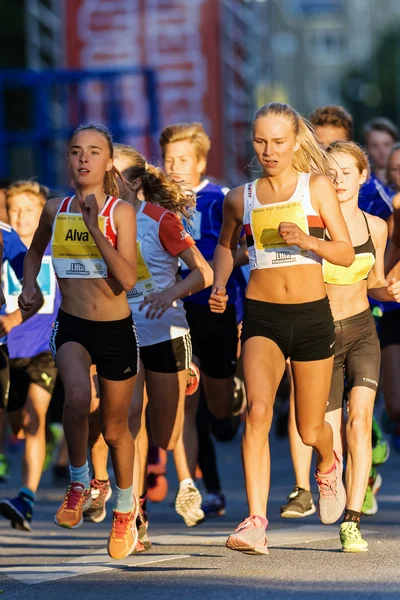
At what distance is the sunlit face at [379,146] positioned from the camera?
10.9 meters

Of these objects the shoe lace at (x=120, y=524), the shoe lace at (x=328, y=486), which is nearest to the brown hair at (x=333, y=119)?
the shoe lace at (x=328, y=486)

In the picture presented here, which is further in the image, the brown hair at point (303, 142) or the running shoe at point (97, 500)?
the running shoe at point (97, 500)

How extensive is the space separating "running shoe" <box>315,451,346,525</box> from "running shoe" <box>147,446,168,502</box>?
8.45ft

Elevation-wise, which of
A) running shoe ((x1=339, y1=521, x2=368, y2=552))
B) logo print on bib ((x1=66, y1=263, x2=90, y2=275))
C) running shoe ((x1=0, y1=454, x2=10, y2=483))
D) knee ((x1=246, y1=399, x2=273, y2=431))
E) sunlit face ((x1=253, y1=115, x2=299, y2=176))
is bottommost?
running shoe ((x1=0, y1=454, x2=10, y2=483))

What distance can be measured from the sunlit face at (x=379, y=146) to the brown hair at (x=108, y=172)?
155 inches

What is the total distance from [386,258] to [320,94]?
11907 centimetres

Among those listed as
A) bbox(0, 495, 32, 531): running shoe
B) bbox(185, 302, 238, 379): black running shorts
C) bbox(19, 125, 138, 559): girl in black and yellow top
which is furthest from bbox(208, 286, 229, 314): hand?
bbox(0, 495, 32, 531): running shoe

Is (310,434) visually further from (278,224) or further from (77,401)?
(77,401)

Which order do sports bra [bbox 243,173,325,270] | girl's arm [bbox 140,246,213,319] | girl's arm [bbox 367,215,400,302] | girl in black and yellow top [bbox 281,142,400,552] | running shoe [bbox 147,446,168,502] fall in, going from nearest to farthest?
sports bra [bbox 243,173,325,270], girl's arm [bbox 140,246,213,319], girl in black and yellow top [bbox 281,142,400,552], girl's arm [bbox 367,215,400,302], running shoe [bbox 147,446,168,502]

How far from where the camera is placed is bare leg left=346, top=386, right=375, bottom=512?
737 cm

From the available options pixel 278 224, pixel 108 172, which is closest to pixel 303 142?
pixel 278 224

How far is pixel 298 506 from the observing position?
26.8 feet

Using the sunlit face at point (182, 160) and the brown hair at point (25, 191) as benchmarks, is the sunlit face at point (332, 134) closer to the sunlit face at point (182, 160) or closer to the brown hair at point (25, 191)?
the sunlit face at point (182, 160)

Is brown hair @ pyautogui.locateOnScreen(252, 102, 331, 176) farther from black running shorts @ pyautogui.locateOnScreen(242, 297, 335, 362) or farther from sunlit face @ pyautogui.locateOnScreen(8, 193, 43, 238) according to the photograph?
sunlit face @ pyautogui.locateOnScreen(8, 193, 43, 238)
